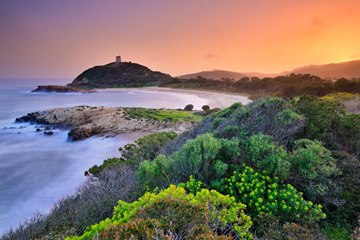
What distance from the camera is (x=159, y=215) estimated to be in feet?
12.8

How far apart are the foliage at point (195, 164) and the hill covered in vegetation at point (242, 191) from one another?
0.03m

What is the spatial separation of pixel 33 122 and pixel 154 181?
105 ft

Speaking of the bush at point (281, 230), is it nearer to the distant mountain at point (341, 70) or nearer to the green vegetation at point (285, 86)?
the green vegetation at point (285, 86)

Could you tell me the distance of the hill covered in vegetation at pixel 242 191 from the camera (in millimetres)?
3916

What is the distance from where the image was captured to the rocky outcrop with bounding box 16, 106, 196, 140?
24.5 metres

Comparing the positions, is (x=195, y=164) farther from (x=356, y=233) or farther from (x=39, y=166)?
(x=39, y=166)

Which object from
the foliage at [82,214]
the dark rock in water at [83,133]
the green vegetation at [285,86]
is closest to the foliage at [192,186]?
the foliage at [82,214]

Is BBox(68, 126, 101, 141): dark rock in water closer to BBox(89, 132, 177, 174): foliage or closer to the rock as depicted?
BBox(89, 132, 177, 174): foliage

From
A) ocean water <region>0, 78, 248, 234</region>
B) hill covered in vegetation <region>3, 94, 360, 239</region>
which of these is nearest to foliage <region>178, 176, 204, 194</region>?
hill covered in vegetation <region>3, 94, 360, 239</region>

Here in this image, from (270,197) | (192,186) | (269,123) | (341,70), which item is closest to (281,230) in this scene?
(270,197)

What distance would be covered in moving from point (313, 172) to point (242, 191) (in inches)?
73.9

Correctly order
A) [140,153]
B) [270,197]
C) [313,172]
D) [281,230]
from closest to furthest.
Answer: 1. [281,230]
2. [270,197]
3. [313,172]
4. [140,153]

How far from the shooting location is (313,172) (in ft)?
19.6

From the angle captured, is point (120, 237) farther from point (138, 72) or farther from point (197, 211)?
point (138, 72)
